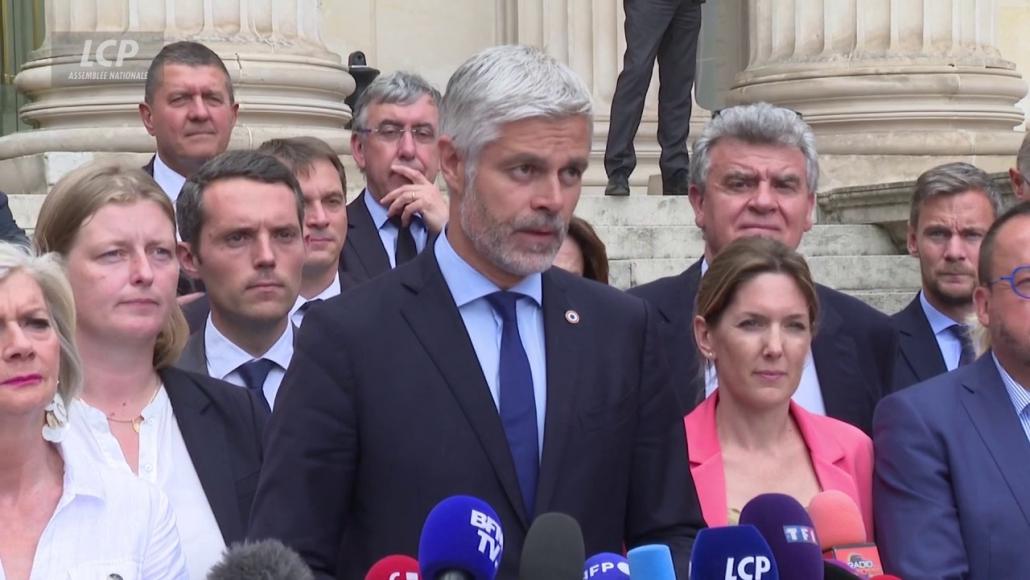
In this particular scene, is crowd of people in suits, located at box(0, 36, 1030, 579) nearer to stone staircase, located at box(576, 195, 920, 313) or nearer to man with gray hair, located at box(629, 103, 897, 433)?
man with gray hair, located at box(629, 103, 897, 433)

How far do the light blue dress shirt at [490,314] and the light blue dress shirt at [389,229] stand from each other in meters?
2.84

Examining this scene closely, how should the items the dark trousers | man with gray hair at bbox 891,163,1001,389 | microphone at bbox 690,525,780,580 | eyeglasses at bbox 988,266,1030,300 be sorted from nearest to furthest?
microphone at bbox 690,525,780,580, eyeglasses at bbox 988,266,1030,300, man with gray hair at bbox 891,163,1001,389, the dark trousers

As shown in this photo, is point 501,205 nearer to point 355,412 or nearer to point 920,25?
point 355,412

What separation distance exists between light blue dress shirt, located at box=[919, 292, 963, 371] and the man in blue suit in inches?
72.2

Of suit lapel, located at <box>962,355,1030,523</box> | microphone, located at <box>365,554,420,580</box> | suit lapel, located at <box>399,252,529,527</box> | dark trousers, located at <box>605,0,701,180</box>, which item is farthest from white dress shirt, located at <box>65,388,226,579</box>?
dark trousers, located at <box>605,0,701,180</box>

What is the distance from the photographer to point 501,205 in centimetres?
339

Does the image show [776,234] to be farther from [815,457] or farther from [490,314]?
[490,314]

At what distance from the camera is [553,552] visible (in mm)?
2676

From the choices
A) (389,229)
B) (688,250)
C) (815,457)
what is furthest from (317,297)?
(688,250)

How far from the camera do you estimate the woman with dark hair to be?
14.7ft

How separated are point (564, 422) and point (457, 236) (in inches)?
15.5

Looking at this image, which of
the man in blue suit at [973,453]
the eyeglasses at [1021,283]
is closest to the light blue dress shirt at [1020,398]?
the man in blue suit at [973,453]

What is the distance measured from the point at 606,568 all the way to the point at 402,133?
149 inches

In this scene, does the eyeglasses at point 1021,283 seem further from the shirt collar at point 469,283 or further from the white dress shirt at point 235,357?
the white dress shirt at point 235,357
